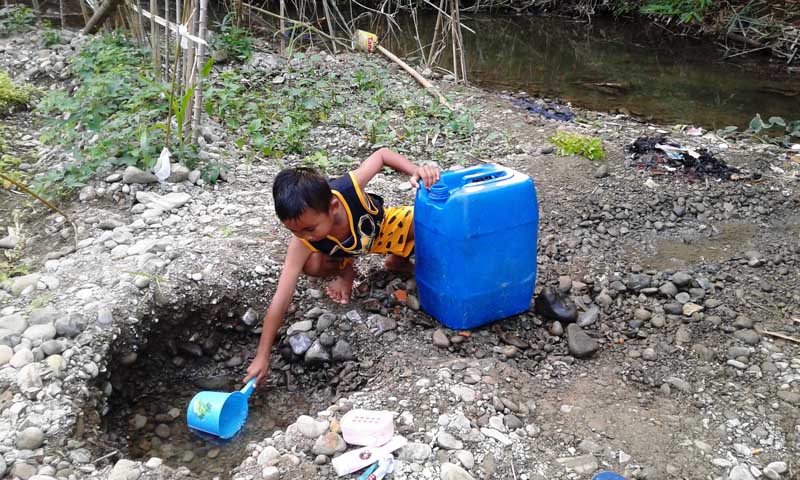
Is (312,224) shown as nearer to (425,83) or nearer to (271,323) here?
(271,323)

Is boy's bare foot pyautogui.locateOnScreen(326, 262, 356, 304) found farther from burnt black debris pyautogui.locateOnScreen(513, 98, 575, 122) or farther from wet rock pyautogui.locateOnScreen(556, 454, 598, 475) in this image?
burnt black debris pyautogui.locateOnScreen(513, 98, 575, 122)

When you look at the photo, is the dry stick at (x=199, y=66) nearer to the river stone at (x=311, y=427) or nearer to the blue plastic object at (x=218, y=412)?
the blue plastic object at (x=218, y=412)

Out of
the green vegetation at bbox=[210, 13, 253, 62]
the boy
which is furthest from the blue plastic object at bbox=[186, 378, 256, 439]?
the green vegetation at bbox=[210, 13, 253, 62]

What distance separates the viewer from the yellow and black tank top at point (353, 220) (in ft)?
7.55

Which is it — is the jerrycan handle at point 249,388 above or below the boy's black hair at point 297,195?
below

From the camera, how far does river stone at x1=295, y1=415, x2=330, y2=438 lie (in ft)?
5.98

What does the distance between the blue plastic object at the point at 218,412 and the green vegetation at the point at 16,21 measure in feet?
16.0

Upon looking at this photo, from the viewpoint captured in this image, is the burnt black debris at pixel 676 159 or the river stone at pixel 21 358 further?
the burnt black debris at pixel 676 159

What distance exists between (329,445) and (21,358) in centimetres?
96

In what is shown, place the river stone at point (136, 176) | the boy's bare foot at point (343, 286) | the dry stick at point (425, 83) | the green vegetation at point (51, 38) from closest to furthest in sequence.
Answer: the boy's bare foot at point (343, 286) → the river stone at point (136, 176) → the dry stick at point (425, 83) → the green vegetation at point (51, 38)

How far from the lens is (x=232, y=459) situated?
1.97 metres

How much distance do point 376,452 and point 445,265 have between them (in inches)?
28.5

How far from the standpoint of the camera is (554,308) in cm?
247

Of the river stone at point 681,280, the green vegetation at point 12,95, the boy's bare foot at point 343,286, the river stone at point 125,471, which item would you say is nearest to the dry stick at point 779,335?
the river stone at point 681,280
